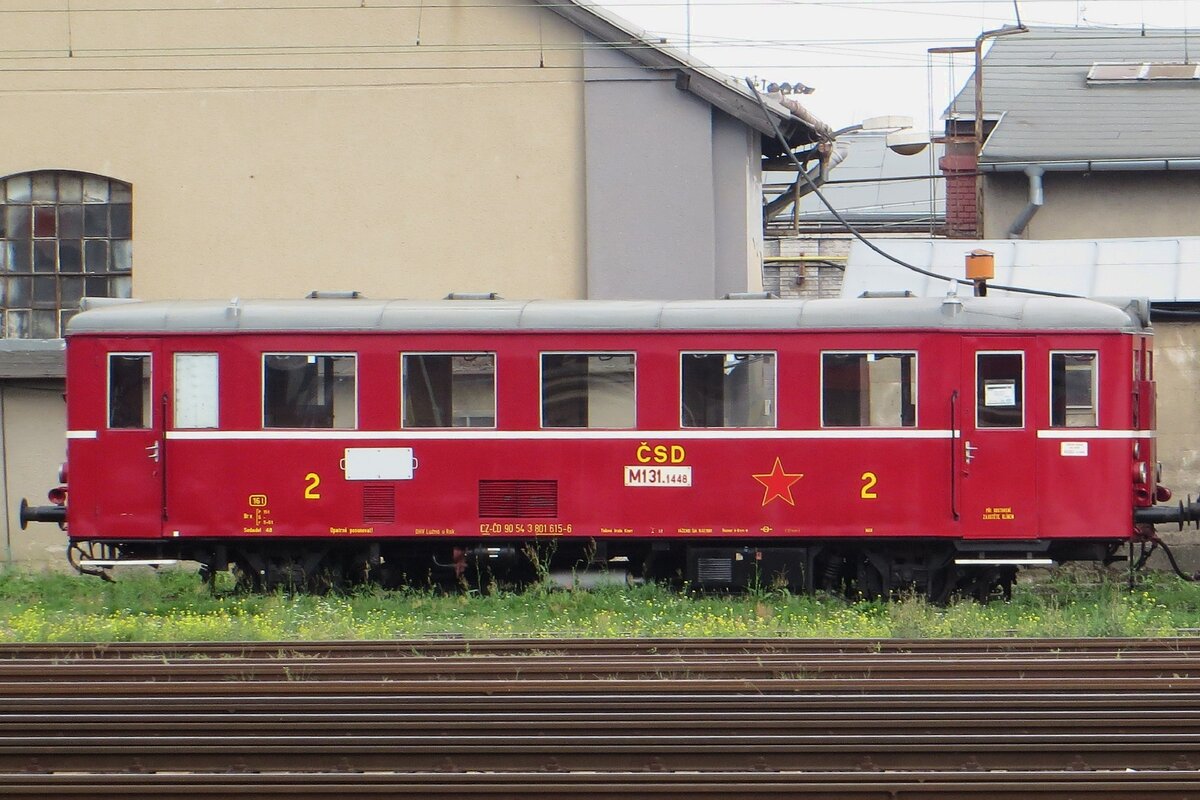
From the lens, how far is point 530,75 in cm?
1970

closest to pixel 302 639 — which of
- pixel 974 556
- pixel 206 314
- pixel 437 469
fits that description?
pixel 437 469

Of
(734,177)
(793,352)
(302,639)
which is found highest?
(734,177)

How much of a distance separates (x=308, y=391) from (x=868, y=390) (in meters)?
5.65

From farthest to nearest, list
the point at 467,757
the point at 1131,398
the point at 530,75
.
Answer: the point at 530,75 → the point at 1131,398 → the point at 467,757

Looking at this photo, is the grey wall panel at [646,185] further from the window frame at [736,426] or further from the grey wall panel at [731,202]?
the window frame at [736,426]

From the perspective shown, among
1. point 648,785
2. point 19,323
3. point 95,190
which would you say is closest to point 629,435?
point 648,785

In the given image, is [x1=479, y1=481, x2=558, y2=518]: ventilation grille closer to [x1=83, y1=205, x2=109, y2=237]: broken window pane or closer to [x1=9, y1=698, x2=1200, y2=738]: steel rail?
[x1=9, y1=698, x2=1200, y2=738]: steel rail

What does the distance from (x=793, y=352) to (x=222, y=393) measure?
5791mm

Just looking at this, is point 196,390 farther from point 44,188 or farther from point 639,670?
point 44,188

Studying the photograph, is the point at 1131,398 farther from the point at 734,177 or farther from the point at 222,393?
the point at 222,393

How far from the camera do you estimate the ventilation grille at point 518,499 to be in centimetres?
1458

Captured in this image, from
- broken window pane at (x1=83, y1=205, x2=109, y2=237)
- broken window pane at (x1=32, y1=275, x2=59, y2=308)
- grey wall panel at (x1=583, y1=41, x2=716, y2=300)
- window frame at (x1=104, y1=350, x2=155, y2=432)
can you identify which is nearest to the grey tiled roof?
grey wall panel at (x1=583, y1=41, x2=716, y2=300)

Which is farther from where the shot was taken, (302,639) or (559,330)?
(559,330)

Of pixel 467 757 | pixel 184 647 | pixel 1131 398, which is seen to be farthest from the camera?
pixel 1131 398
